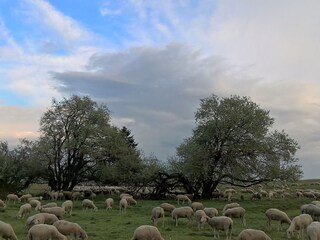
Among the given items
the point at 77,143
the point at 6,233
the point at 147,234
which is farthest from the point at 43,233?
the point at 77,143

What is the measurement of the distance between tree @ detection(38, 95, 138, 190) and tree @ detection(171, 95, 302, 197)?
9325 millimetres

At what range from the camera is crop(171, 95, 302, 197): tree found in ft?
139

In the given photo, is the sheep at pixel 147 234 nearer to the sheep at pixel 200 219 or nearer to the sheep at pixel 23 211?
the sheep at pixel 200 219

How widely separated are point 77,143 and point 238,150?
17613mm

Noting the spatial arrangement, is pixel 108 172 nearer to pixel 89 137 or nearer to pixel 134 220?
pixel 89 137

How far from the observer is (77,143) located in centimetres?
4797

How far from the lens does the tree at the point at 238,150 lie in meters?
42.2

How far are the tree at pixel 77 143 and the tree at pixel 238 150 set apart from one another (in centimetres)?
932

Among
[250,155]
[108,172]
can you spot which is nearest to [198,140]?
[250,155]

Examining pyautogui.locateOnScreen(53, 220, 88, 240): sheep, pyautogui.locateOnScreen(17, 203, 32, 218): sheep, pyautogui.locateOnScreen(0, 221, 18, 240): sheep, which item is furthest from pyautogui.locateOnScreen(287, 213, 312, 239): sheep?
pyautogui.locateOnScreen(17, 203, 32, 218): sheep

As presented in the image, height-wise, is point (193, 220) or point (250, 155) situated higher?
point (250, 155)

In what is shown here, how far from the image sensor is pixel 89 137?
48.7 meters

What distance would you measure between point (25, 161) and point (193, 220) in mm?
28427

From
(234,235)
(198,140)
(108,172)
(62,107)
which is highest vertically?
(62,107)
